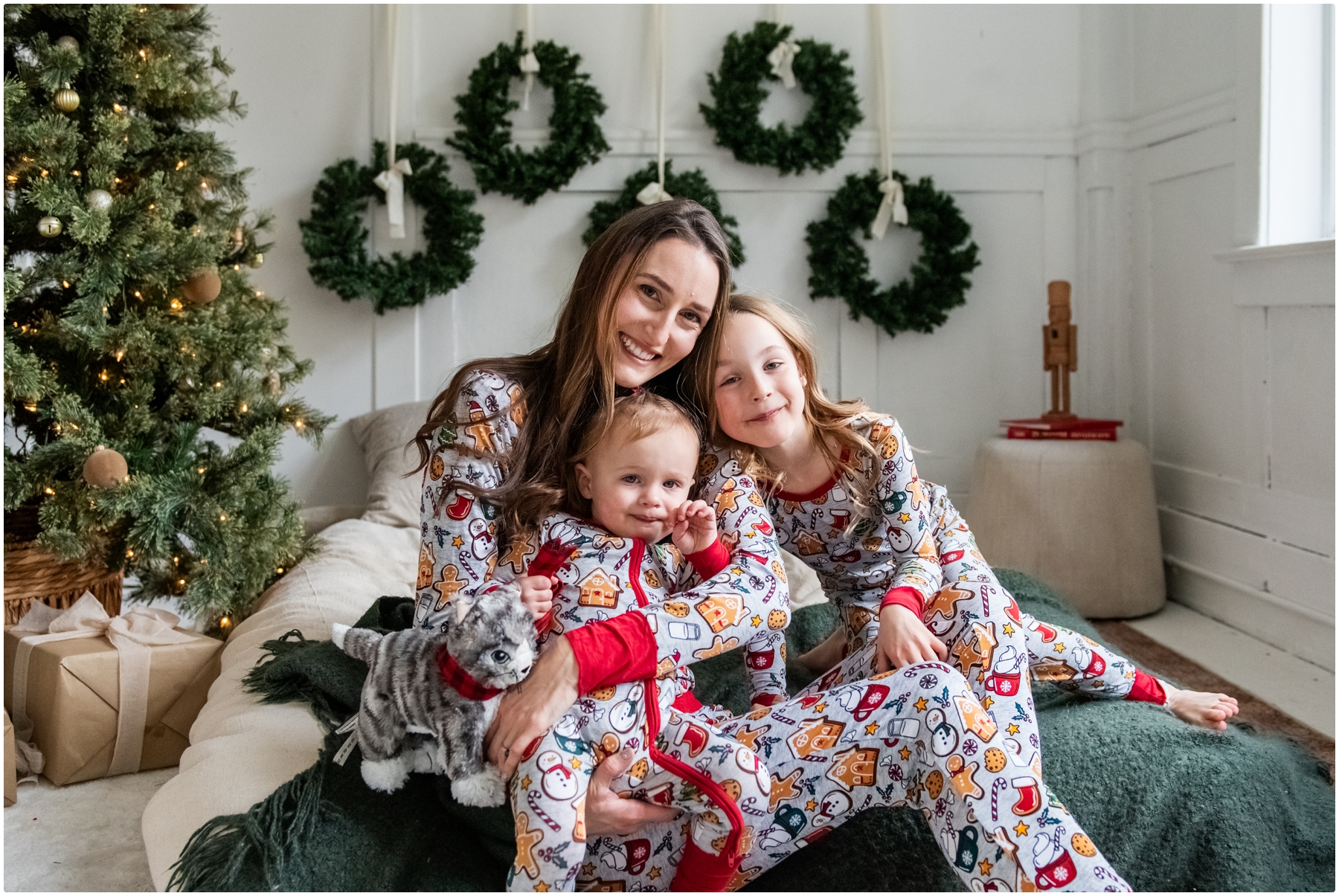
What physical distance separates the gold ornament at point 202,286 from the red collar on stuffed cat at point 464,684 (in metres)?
1.38

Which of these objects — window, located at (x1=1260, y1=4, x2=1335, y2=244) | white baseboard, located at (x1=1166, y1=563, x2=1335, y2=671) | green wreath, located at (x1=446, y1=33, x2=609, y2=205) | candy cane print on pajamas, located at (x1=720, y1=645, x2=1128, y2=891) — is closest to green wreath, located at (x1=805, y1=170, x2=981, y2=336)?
green wreath, located at (x1=446, y1=33, x2=609, y2=205)

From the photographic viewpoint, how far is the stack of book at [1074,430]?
126 inches

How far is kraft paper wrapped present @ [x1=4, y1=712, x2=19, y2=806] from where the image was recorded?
1938 millimetres

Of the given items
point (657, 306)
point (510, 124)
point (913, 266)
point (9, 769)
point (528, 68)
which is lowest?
point (9, 769)

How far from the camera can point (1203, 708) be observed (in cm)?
168

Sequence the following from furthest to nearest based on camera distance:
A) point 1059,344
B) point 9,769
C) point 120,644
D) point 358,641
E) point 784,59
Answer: point 784,59 → point 1059,344 → point 120,644 → point 9,769 → point 358,641

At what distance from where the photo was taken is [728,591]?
1391 mm

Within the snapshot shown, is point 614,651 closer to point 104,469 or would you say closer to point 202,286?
point 104,469

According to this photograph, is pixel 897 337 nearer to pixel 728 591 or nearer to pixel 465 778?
pixel 728 591

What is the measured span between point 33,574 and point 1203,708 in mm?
2221

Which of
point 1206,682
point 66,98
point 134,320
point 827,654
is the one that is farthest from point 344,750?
point 1206,682

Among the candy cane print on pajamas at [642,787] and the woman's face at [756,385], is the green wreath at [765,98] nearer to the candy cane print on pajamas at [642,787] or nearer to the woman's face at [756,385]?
the woman's face at [756,385]

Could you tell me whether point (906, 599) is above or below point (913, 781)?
above

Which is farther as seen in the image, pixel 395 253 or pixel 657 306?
pixel 395 253
